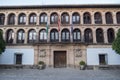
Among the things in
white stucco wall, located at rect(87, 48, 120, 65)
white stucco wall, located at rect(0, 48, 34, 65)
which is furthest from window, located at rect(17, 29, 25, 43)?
white stucco wall, located at rect(87, 48, 120, 65)

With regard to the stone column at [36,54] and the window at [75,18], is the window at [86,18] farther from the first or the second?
the stone column at [36,54]

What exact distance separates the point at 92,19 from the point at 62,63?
9.81m

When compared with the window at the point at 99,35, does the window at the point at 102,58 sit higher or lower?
lower

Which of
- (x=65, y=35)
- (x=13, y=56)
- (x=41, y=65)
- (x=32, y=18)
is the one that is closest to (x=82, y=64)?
(x=65, y=35)

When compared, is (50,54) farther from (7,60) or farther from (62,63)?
(7,60)

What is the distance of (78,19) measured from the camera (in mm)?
35156

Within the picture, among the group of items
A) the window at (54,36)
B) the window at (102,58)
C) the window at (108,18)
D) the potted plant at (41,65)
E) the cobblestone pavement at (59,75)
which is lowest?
the cobblestone pavement at (59,75)

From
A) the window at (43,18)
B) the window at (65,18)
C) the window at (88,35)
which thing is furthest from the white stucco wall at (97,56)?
the window at (43,18)

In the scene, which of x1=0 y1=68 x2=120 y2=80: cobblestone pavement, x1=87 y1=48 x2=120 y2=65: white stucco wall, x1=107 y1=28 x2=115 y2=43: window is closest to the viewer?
x1=0 y1=68 x2=120 y2=80: cobblestone pavement

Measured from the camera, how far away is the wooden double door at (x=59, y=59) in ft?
110

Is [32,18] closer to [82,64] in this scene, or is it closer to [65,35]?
[65,35]

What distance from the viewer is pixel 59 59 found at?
111 feet

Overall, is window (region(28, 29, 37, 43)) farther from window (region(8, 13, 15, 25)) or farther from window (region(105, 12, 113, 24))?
window (region(105, 12, 113, 24))

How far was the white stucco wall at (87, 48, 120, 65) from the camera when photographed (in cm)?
3272
